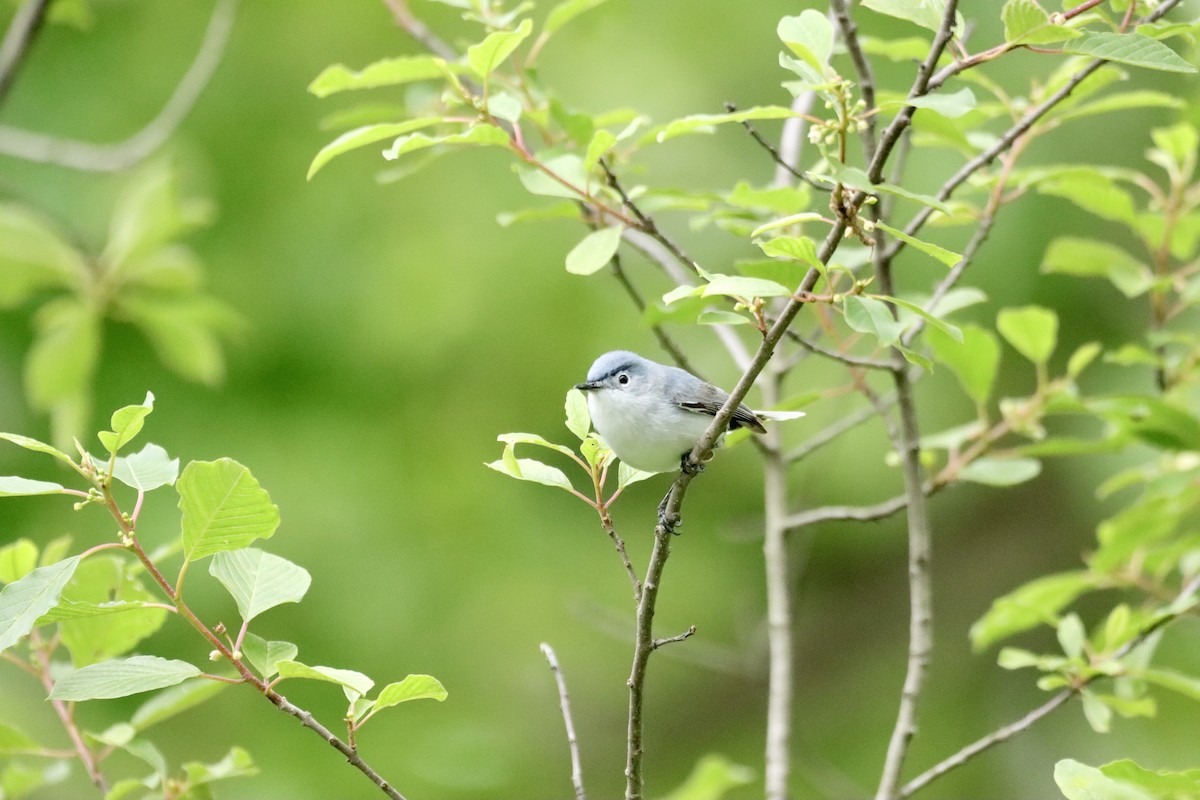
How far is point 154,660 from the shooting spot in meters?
1.76

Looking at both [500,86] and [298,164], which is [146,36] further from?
[500,86]

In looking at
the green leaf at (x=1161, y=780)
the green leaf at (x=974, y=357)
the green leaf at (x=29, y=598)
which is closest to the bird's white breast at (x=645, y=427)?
the green leaf at (x=974, y=357)

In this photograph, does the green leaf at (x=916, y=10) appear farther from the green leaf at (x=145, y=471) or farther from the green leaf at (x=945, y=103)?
the green leaf at (x=145, y=471)

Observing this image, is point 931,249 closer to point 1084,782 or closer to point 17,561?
point 1084,782

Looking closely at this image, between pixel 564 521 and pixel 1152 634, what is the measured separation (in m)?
3.52

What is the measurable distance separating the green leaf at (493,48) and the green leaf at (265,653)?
111cm

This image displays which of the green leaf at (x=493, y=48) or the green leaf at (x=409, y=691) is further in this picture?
the green leaf at (x=493, y=48)

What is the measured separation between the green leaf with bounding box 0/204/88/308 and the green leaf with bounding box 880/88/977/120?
9.32 ft

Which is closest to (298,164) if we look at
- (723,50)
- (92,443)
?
(92,443)

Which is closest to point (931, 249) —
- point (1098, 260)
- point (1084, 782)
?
point (1084, 782)

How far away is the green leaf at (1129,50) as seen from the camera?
67.1 inches

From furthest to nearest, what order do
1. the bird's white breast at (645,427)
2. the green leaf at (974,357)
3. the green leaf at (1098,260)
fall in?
the green leaf at (1098,260), the green leaf at (974,357), the bird's white breast at (645,427)

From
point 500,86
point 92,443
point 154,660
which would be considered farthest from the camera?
point 92,443

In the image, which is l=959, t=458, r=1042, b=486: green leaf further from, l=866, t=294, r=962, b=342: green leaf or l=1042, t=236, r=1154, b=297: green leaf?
l=866, t=294, r=962, b=342: green leaf
